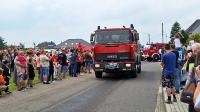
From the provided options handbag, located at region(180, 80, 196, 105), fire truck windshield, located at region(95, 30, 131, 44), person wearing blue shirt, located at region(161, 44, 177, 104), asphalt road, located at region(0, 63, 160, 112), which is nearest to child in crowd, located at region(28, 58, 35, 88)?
asphalt road, located at region(0, 63, 160, 112)

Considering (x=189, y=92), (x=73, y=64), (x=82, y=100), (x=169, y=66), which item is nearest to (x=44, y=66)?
(x=73, y=64)

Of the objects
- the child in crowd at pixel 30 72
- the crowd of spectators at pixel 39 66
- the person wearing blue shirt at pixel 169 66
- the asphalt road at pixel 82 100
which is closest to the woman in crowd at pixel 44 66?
the crowd of spectators at pixel 39 66

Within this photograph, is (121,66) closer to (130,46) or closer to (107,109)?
(130,46)

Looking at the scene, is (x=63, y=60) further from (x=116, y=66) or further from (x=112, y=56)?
(x=116, y=66)

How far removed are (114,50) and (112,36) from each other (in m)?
0.96

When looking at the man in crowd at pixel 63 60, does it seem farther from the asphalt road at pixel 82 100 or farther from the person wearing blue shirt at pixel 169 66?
the person wearing blue shirt at pixel 169 66

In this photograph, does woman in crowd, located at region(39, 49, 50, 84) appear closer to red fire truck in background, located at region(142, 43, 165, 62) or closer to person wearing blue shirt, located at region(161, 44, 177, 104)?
person wearing blue shirt, located at region(161, 44, 177, 104)

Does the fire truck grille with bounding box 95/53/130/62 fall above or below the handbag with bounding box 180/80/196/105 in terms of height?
above

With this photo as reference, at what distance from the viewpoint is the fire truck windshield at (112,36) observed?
82.8 ft

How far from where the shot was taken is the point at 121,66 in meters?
25.0

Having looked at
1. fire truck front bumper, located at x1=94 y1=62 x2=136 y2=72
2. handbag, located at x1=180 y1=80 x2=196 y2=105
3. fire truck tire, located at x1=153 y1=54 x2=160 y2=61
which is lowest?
handbag, located at x1=180 y1=80 x2=196 y2=105

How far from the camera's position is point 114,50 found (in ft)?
81.6

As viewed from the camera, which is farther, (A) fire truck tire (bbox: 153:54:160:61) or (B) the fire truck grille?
(A) fire truck tire (bbox: 153:54:160:61)

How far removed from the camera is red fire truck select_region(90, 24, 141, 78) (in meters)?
24.9
